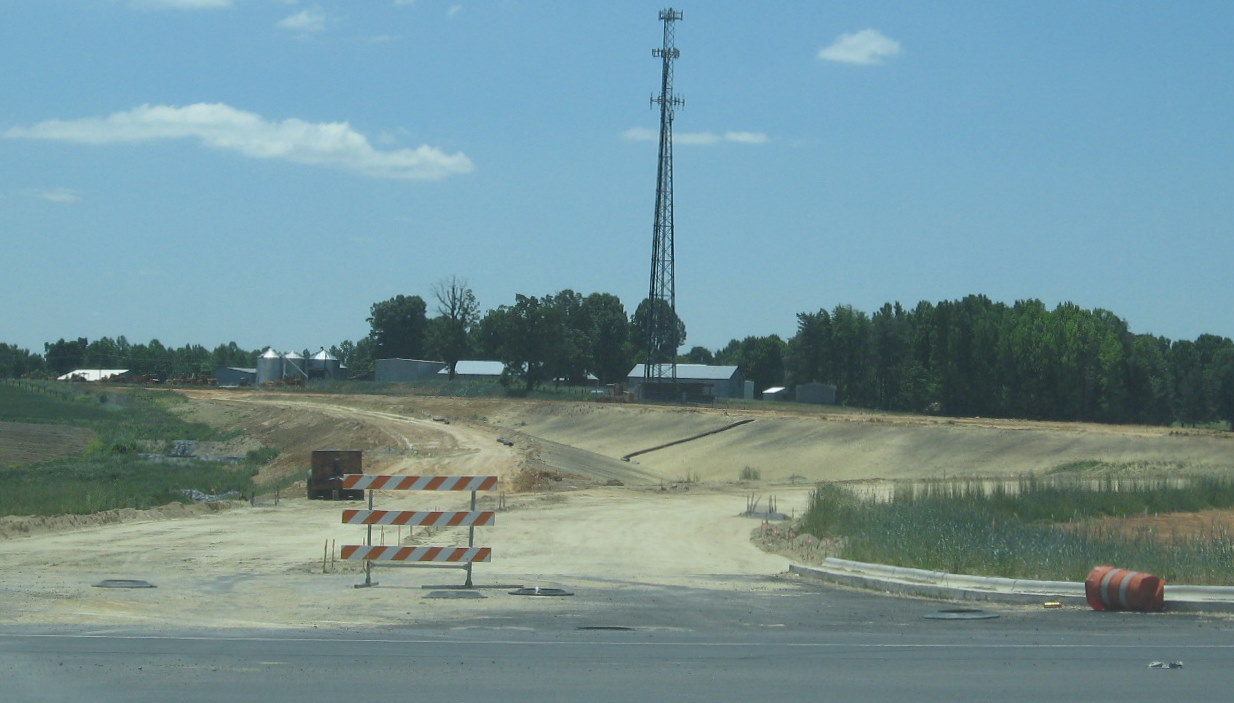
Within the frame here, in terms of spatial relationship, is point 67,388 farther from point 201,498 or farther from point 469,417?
point 201,498

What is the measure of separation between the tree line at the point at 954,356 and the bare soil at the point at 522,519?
28328 mm

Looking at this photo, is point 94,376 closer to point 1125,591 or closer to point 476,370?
point 476,370

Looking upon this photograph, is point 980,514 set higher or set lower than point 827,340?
lower

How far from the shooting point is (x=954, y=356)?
314ft

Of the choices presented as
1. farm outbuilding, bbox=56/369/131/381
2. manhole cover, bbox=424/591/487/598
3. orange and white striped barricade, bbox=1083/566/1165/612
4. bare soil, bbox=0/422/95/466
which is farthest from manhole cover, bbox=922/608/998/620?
farm outbuilding, bbox=56/369/131/381

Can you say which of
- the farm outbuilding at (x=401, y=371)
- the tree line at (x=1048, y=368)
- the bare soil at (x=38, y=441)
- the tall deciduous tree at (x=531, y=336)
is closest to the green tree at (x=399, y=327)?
the farm outbuilding at (x=401, y=371)

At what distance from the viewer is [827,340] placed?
129250mm

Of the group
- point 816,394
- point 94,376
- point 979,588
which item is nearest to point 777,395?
point 816,394

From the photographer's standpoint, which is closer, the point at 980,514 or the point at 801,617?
the point at 801,617

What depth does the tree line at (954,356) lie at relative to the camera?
8669 cm

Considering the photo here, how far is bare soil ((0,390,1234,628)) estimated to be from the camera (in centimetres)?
1506

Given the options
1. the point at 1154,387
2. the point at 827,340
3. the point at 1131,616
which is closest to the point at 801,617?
the point at 1131,616

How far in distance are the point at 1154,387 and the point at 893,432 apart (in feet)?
130

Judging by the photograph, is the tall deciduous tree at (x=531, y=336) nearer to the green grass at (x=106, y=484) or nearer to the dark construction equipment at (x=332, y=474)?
the green grass at (x=106, y=484)
